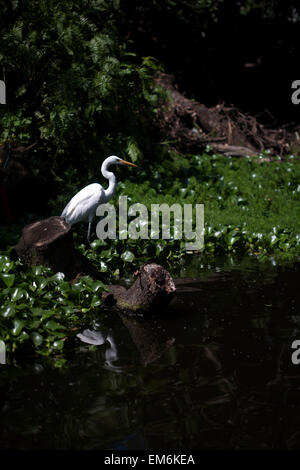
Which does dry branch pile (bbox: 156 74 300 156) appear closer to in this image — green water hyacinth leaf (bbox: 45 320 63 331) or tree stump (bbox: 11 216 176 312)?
tree stump (bbox: 11 216 176 312)

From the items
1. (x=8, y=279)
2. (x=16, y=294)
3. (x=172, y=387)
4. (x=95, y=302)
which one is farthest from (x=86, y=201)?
(x=172, y=387)

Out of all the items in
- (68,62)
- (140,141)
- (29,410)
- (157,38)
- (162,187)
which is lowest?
(29,410)

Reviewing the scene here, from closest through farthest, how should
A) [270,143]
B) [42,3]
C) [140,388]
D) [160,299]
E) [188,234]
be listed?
[140,388] → [160,299] → [188,234] → [42,3] → [270,143]

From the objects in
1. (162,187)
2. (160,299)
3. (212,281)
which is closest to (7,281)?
(160,299)

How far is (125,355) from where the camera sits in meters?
4.89

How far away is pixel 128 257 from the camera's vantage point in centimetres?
744

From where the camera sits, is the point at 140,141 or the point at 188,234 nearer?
the point at 188,234

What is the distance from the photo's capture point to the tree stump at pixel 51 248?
6.07m

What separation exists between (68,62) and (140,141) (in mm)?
2167

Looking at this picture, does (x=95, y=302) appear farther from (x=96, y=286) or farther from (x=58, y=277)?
(x=58, y=277)

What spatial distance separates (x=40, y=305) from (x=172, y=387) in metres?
1.71

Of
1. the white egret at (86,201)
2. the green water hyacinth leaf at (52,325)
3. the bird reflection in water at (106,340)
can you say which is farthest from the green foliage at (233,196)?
the green water hyacinth leaf at (52,325)

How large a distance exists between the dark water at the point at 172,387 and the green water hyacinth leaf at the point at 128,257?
1487mm

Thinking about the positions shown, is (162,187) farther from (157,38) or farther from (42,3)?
(157,38)
